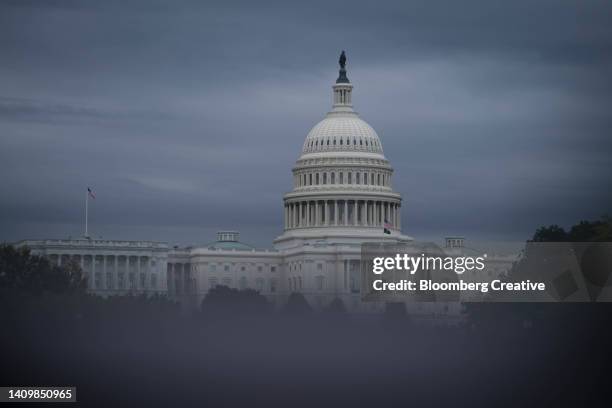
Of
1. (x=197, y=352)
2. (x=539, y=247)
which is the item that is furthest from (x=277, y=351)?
(x=539, y=247)

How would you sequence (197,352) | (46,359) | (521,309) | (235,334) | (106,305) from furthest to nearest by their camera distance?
1. (106,305)
2. (521,309)
3. (235,334)
4. (197,352)
5. (46,359)

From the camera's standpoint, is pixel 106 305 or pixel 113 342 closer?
pixel 113 342

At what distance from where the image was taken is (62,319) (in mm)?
171750

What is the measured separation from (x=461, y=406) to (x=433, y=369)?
19.1 metres

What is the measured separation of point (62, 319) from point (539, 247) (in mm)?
45009

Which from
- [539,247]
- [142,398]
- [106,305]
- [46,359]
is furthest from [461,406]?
[106,305]

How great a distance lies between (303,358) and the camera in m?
144

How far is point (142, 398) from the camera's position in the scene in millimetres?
118312

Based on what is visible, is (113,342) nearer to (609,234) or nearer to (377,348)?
(377,348)

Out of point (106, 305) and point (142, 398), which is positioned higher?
point (106, 305)

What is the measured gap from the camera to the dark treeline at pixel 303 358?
395 feet

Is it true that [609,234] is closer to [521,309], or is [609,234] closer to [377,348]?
[521,309]

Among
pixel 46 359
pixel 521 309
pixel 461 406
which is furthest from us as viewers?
pixel 521 309

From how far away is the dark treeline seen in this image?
395ft
